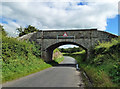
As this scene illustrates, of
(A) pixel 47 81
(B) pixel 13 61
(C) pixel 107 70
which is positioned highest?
(B) pixel 13 61

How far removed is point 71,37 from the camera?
18.8 m

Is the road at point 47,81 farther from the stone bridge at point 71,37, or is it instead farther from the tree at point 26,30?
the tree at point 26,30

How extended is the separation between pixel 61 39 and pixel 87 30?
16.7 feet

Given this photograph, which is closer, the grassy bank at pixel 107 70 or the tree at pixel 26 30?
the grassy bank at pixel 107 70

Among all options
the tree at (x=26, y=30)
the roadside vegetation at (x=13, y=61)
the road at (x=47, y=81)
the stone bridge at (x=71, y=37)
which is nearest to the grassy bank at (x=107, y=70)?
the road at (x=47, y=81)

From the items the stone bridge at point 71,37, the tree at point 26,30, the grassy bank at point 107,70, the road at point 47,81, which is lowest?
the road at point 47,81

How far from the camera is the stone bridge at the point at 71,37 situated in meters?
18.0

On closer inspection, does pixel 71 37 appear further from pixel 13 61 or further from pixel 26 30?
pixel 26 30

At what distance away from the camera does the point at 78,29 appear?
737 inches

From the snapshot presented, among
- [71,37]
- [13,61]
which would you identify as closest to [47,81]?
[13,61]

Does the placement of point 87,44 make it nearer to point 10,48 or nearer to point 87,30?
point 87,30

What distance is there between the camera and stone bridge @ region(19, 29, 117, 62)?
707 inches

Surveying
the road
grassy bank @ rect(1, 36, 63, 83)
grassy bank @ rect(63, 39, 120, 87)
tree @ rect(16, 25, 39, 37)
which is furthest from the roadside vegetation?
tree @ rect(16, 25, 39, 37)

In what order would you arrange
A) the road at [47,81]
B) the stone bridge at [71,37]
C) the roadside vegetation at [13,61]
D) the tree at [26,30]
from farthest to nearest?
1. the tree at [26,30]
2. the stone bridge at [71,37]
3. the roadside vegetation at [13,61]
4. the road at [47,81]
